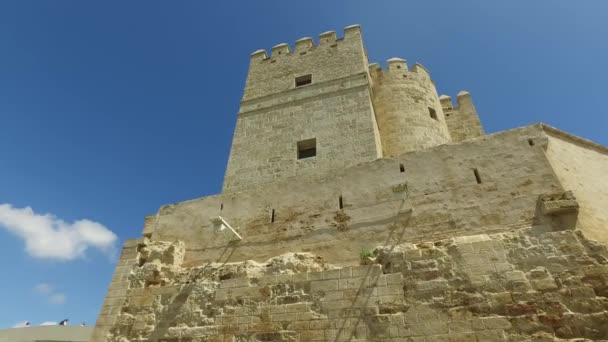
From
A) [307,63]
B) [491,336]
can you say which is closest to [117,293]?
[491,336]

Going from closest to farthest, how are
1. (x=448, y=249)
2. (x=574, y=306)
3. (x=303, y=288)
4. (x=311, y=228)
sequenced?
(x=574, y=306) → (x=448, y=249) → (x=303, y=288) → (x=311, y=228)

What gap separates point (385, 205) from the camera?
5.82m

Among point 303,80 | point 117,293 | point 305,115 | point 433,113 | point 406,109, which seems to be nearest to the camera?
point 117,293

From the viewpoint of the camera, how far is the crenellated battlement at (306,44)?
11977 millimetres

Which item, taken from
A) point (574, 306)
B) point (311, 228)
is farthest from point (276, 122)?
point (574, 306)

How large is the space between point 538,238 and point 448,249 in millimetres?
1065

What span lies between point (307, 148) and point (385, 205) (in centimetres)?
428

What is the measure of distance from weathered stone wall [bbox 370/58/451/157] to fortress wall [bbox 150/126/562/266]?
Result: 12.0ft

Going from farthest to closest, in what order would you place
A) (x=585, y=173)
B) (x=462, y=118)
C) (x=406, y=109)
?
1. (x=462, y=118)
2. (x=406, y=109)
3. (x=585, y=173)

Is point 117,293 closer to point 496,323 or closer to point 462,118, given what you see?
point 496,323

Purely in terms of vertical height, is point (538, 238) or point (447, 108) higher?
point (447, 108)

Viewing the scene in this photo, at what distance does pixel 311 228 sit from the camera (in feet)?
20.1

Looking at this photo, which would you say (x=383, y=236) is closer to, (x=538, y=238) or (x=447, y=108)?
(x=538, y=238)

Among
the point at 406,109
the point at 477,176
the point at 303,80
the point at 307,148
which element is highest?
the point at 303,80
